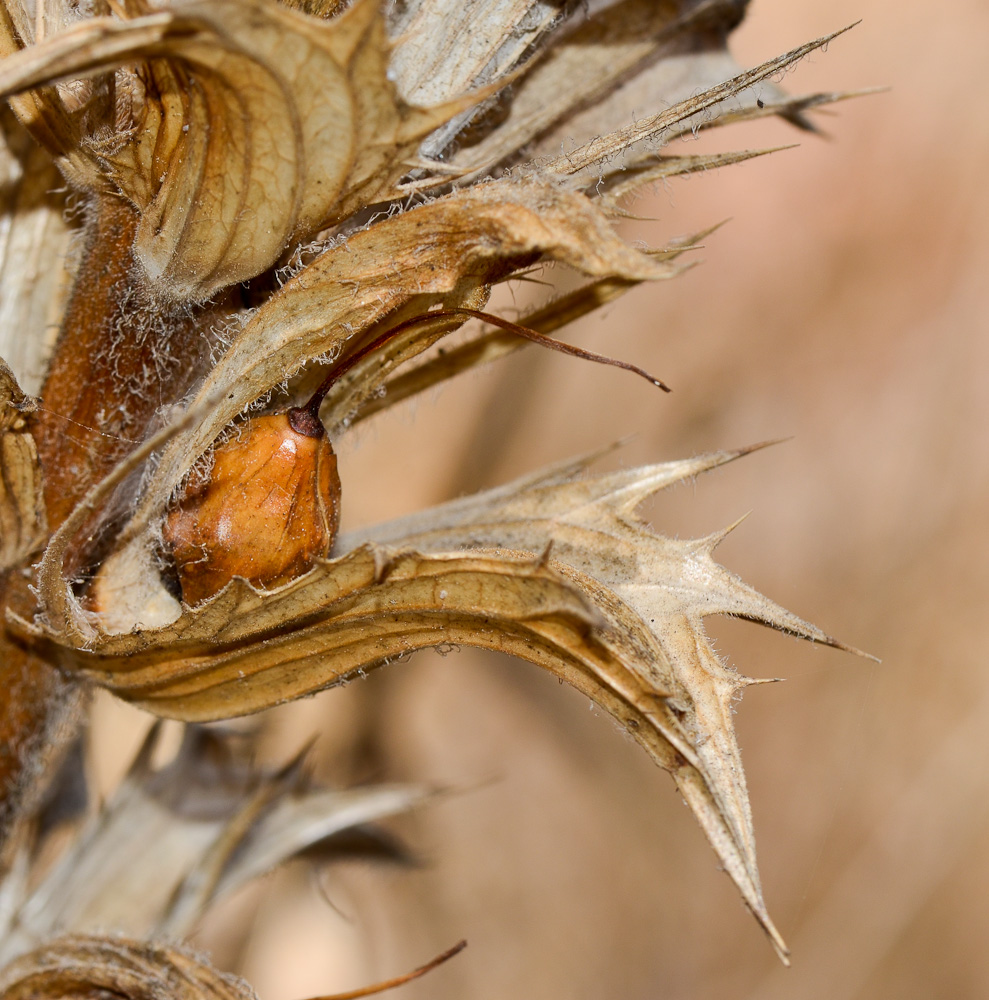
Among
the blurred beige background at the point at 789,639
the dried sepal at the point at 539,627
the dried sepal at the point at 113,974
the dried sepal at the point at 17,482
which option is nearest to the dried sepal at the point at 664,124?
the dried sepal at the point at 539,627

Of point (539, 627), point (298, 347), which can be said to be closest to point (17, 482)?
point (298, 347)

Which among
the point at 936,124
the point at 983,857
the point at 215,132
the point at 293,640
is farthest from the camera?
the point at 936,124

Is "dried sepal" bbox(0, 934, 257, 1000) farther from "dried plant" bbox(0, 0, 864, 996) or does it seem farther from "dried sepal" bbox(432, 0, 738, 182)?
"dried sepal" bbox(432, 0, 738, 182)

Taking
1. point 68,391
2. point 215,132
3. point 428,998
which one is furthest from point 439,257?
point 428,998

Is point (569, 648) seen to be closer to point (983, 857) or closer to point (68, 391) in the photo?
point (68, 391)

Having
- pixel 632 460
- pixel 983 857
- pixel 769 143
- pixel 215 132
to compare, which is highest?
pixel 769 143

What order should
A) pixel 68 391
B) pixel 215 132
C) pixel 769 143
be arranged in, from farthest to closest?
pixel 769 143 → pixel 68 391 → pixel 215 132
